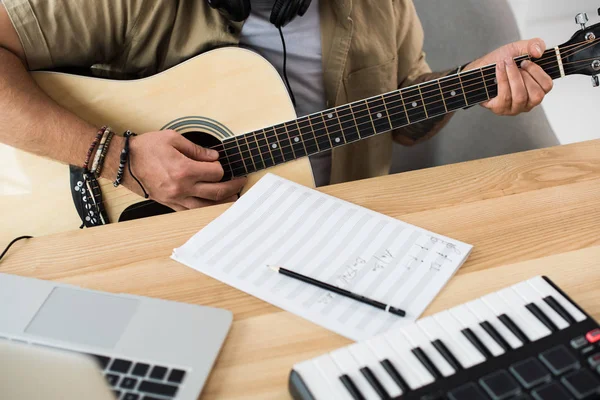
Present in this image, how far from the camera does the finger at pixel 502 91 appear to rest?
3.13 feet

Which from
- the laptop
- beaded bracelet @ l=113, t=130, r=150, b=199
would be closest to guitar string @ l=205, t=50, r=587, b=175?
beaded bracelet @ l=113, t=130, r=150, b=199

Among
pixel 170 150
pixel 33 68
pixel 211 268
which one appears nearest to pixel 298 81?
pixel 170 150

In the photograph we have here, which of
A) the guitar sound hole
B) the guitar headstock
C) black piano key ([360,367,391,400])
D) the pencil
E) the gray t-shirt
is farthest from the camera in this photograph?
the gray t-shirt

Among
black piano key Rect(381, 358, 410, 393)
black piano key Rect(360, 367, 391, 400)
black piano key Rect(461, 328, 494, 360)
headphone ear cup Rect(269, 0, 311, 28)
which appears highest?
headphone ear cup Rect(269, 0, 311, 28)

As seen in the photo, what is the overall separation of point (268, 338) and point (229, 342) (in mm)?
42

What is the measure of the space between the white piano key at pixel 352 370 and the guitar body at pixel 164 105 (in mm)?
481

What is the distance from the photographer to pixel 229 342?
0.58 meters

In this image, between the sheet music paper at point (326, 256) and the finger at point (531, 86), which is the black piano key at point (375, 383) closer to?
the sheet music paper at point (326, 256)

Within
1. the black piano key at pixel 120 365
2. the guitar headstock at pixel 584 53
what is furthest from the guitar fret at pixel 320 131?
the black piano key at pixel 120 365

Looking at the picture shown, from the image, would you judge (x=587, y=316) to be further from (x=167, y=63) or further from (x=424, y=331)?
(x=167, y=63)

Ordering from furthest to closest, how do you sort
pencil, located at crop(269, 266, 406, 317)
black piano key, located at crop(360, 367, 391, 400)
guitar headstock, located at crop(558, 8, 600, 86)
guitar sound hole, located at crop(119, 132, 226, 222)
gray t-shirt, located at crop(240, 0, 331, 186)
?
gray t-shirt, located at crop(240, 0, 331, 186)
guitar sound hole, located at crop(119, 132, 226, 222)
guitar headstock, located at crop(558, 8, 600, 86)
pencil, located at crop(269, 266, 406, 317)
black piano key, located at crop(360, 367, 391, 400)

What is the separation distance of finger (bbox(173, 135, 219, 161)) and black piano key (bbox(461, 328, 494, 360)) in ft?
1.84

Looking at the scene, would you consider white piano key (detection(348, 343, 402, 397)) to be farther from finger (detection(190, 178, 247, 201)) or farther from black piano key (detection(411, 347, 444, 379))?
finger (detection(190, 178, 247, 201))

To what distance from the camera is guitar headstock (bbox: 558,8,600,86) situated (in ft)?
2.96
